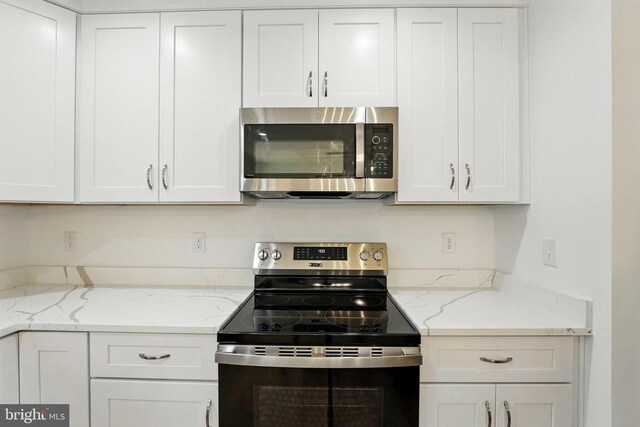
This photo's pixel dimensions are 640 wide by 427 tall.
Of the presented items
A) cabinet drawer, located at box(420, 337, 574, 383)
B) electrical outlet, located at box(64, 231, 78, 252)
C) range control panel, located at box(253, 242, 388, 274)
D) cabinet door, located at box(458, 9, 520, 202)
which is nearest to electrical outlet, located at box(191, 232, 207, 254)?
range control panel, located at box(253, 242, 388, 274)

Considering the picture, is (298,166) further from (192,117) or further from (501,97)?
(501,97)

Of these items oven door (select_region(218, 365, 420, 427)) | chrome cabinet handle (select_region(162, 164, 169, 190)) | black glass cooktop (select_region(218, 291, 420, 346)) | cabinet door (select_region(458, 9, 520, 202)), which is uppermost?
cabinet door (select_region(458, 9, 520, 202))

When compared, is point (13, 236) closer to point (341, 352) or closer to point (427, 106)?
point (341, 352)

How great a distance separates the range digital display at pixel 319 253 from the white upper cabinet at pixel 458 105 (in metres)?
0.44

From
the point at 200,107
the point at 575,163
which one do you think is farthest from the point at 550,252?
the point at 200,107

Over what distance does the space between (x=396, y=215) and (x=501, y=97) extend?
0.77 metres

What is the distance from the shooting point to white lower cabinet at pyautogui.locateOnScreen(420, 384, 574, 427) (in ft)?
4.28

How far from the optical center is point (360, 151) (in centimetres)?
161

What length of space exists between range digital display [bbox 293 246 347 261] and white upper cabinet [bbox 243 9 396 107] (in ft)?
2.40

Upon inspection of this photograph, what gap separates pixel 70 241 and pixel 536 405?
2406 millimetres

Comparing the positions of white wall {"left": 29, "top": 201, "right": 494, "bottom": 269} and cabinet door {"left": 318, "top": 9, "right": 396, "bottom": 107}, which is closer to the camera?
cabinet door {"left": 318, "top": 9, "right": 396, "bottom": 107}

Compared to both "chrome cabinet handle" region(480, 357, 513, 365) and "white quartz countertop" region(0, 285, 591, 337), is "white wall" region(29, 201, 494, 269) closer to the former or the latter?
"white quartz countertop" region(0, 285, 591, 337)

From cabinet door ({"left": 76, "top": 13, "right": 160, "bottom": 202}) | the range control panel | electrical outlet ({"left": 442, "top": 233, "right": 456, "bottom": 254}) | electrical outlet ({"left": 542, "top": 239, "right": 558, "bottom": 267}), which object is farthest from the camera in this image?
electrical outlet ({"left": 442, "top": 233, "right": 456, "bottom": 254})

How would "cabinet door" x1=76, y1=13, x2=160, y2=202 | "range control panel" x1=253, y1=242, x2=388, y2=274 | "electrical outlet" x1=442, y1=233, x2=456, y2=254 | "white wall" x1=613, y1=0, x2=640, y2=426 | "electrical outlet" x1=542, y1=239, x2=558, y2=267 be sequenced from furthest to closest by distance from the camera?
"electrical outlet" x1=442, y1=233, x2=456, y2=254 → "range control panel" x1=253, y1=242, x2=388, y2=274 → "cabinet door" x1=76, y1=13, x2=160, y2=202 → "electrical outlet" x1=542, y1=239, x2=558, y2=267 → "white wall" x1=613, y1=0, x2=640, y2=426
